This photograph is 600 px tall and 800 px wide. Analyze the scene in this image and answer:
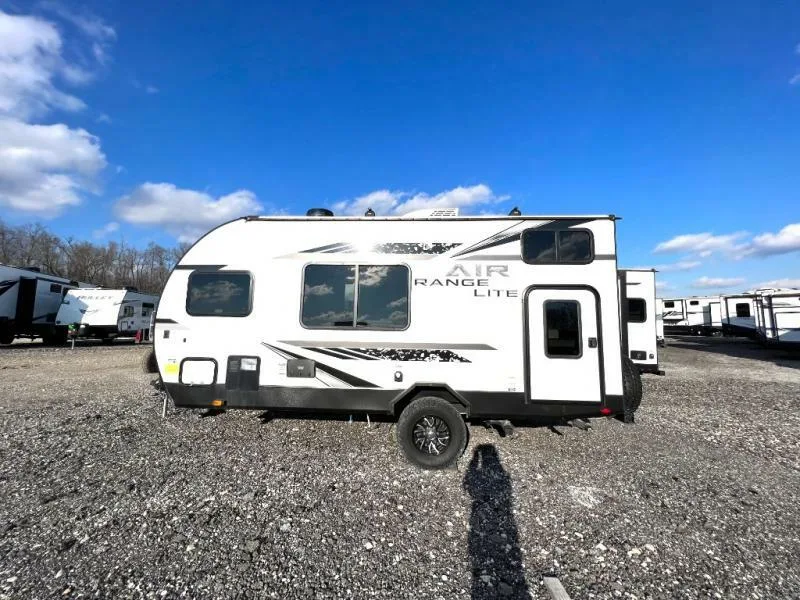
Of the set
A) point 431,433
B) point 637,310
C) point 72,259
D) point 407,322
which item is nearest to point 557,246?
point 407,322

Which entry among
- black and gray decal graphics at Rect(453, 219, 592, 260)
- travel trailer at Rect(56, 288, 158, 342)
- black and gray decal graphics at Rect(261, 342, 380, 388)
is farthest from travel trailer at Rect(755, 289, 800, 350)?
Result: travel trailer at Rect(56, 288, 158, 342)

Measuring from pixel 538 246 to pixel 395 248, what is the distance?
1.91m

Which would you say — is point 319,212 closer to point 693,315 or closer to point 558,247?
point 558,247

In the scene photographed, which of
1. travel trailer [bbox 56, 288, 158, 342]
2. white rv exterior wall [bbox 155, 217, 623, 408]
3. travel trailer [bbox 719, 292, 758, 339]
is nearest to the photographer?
white rv exterior wall [bbox 155, 217, 623, 408]

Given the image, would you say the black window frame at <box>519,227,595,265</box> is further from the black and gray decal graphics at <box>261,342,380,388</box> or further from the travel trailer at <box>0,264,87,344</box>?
the travel trailer at <box>0,264,87,344</box>

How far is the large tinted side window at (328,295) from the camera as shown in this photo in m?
5.06

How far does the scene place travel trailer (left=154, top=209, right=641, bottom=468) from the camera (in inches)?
187

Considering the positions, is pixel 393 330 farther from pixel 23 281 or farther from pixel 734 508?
pixel 23 281

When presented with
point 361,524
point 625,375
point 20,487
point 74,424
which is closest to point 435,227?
point 625,375

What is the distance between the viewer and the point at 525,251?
4.94 metres

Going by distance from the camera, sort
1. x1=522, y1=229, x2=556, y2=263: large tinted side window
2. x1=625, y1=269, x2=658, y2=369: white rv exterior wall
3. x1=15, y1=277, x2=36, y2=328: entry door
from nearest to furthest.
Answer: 1. x1=522, y1=229, x2=556, y2=263: large tinted side window
2. x1=625, y1=269, x2=658, y2=369: white rv exterior wall
3. x1=15, y1=277, x2=36, y2=328: entry door

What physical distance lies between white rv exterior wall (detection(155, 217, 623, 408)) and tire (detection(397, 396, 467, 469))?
35 cm

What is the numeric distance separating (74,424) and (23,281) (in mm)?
20730

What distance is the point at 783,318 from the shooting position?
16.9m
